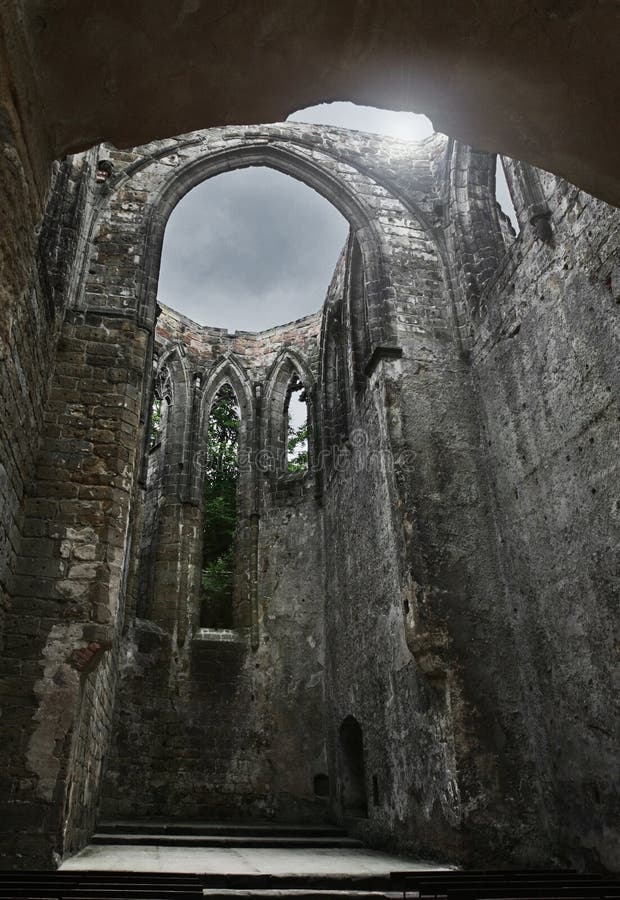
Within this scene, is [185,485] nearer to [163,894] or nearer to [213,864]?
[213,864]

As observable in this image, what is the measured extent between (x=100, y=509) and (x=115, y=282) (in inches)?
109

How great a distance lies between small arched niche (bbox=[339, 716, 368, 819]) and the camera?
28.3 feet

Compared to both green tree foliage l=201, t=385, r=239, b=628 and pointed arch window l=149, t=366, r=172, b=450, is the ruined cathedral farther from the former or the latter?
green tree foliage l=201, t=385, r=239, b=628

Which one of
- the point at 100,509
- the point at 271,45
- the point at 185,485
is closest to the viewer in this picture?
the point at 271,45

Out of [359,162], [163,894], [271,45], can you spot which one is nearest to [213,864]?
[163,894]

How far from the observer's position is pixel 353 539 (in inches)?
356

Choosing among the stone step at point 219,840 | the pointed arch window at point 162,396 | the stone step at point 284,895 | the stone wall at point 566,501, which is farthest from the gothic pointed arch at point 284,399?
the stone step at point 284,895

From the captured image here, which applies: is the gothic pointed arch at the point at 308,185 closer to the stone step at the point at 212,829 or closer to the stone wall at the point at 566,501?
the stone wall at the point at 566,501

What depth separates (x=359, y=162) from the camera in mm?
9773

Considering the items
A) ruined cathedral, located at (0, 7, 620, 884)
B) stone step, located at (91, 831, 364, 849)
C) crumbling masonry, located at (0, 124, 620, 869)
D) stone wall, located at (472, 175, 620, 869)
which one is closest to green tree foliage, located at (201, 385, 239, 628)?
ruined cathedral, located at (0, 7, 620, 884)

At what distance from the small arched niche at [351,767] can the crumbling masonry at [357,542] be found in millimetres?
34

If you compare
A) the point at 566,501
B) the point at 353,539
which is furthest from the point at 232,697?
Result: the point at 566,501

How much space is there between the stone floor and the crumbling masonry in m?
0.24

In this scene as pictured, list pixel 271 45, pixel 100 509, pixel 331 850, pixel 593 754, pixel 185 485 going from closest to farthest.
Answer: pixel 271 45 → pixel 593 754 → pixel 100 509 → pixel 331 850 → pixel 185 485
